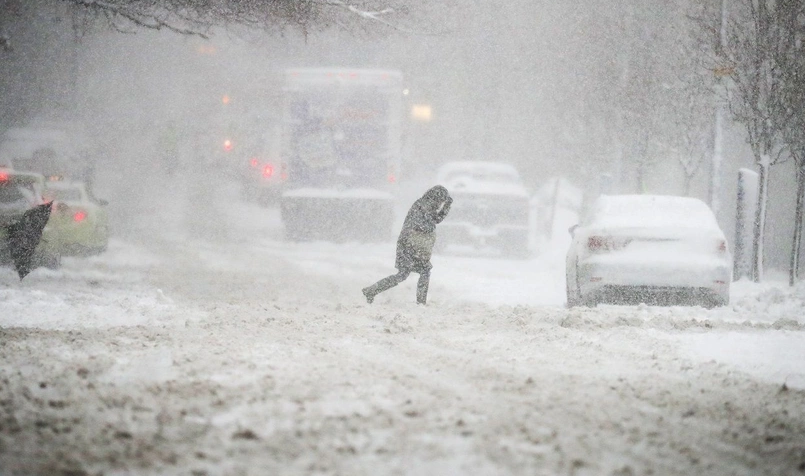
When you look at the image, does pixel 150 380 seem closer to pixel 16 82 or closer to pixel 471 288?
Result: pixel 471 288

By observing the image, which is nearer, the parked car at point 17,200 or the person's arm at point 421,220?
the person's arm at point 421,220

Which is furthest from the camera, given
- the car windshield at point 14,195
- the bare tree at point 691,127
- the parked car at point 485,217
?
the bare tree at point 691,127

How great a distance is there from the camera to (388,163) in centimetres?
1948

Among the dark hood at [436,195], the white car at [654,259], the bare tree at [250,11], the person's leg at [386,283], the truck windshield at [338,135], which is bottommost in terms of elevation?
the person's leg at [386,283]

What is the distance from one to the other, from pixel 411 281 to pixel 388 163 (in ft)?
16.6

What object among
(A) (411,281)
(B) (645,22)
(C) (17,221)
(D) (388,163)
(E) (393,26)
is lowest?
(A) (411,281)

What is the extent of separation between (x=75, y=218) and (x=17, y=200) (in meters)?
1.92

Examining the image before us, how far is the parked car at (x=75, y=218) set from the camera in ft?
45.9

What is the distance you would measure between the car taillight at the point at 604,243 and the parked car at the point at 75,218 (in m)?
9.03

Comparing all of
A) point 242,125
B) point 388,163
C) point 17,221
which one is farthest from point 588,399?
point 242,125

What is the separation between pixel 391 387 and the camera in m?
5.48

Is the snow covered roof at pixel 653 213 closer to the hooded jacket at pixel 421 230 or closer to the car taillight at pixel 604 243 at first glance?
the car taillight at pixel 604 243

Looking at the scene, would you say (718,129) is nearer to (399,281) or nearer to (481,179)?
(481,179)

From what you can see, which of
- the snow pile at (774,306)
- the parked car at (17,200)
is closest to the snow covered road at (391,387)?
the snow pile at (774,306)
